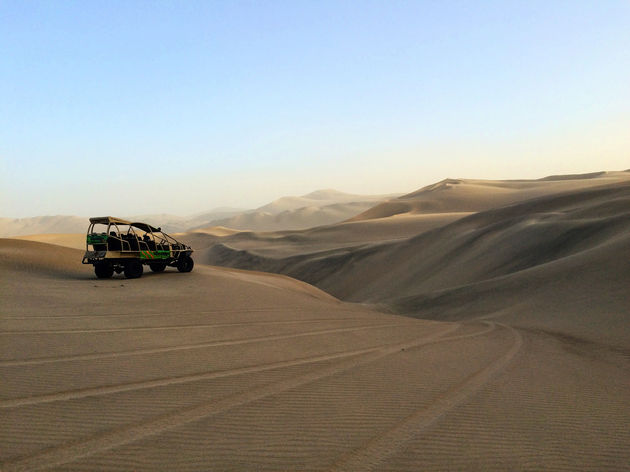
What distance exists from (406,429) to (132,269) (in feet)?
41.9

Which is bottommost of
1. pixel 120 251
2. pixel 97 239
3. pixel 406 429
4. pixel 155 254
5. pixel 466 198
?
pixel 406 429

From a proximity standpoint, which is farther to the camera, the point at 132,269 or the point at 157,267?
the point at 157,267

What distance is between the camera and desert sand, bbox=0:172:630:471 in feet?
12.7

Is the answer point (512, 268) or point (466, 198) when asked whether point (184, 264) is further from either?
point (466, 198)

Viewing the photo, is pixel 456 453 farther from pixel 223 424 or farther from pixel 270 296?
pixel 270 296

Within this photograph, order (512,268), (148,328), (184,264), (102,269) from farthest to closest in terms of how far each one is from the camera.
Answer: (512,268), (184,264), (102,269), (148,328)

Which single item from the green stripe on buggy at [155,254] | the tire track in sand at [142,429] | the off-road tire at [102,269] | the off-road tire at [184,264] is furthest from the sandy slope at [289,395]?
the off-road tire at [184,264]

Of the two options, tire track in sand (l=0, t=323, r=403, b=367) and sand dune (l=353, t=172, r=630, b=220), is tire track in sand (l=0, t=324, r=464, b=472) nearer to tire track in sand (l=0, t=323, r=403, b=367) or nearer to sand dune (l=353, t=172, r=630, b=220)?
tire track in sand (l=0, t=323, r=403, b=367)

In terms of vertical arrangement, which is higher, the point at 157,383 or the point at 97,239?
the point at 97,239

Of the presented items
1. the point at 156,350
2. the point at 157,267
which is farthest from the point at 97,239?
the point at 156,350

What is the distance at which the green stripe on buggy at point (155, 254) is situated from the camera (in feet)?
52.5

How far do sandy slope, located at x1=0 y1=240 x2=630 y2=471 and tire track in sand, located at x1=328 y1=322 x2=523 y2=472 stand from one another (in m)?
0.02

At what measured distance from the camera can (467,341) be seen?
9195mm

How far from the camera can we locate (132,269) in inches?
611
